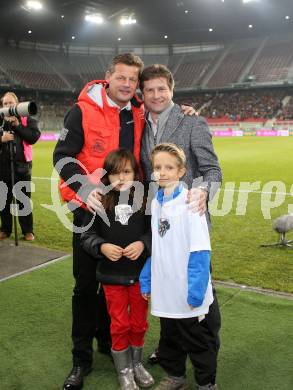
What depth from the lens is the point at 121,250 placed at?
2.64 metres

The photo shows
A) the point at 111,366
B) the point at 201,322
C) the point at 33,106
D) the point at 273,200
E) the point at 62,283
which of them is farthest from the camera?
the point at 273,200

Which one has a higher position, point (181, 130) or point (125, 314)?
point (181, 130)

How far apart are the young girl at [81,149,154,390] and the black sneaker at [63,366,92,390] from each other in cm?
26

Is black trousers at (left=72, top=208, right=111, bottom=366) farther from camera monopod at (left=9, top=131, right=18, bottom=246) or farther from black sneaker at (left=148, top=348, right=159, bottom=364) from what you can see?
camera monopod at (left=9, top=131, right=18, bottom=246)

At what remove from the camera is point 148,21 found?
148 ft

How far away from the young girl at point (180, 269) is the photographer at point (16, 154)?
3.47m

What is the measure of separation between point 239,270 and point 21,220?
10.7ft

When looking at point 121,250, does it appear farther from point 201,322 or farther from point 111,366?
point 111,366

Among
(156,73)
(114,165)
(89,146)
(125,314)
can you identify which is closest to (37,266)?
(125,314)

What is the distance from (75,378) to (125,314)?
1.74 ft

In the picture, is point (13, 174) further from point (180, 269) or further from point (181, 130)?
point (180, 269)

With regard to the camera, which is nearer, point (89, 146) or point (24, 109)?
point (89, 146)

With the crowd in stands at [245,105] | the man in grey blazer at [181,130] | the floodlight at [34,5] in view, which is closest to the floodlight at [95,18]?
the floodlight at [34,5]

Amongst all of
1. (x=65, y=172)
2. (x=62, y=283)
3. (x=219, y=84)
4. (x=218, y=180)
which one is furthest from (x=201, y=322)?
(x=219, y=84)
